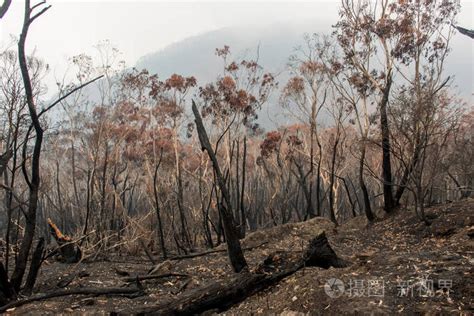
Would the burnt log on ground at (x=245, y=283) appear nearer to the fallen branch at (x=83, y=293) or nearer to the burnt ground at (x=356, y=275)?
the burnt ground at (x=356, y=275)

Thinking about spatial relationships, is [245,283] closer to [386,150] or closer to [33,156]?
[33,156]

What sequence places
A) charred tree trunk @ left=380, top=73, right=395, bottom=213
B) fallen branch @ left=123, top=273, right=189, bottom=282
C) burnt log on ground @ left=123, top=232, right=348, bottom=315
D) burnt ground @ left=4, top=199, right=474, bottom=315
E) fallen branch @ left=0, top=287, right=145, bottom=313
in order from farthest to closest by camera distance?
charred tree trunk @ left=380, top=73, right=395, bottom=213 → fallen branch @ left=123, top=273, right=189, bottom=282 → fallen branch @ left=0, top=287, right=145, bottom=313 → burnt log on ground @ left=123, top=232, right=348, bottom=315 → burnt ground @ left=4, top=199, right=474, bottom=315

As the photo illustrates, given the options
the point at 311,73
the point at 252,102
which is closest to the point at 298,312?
the point at 252,102

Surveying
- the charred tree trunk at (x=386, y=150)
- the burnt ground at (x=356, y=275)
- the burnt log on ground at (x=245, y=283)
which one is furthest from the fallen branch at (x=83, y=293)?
the charred tree trunk at (x=386, y=150)

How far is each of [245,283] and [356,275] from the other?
133cm

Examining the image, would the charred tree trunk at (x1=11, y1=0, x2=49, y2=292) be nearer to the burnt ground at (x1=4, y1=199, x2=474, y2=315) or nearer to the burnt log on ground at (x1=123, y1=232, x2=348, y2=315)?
the burnt ground at (x1=4, y1=199, x2=474, y2=315)

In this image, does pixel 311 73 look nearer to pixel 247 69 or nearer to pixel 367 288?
pixel 247 69

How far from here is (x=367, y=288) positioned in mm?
3832

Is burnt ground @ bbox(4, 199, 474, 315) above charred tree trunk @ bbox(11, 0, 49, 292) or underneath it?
underneath

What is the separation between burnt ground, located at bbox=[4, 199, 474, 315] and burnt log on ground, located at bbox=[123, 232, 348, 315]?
0.12 metres

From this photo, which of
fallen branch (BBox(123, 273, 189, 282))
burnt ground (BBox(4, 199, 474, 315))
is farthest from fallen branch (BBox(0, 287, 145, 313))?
fallen branch (BBox(123, 273, 189, 282))

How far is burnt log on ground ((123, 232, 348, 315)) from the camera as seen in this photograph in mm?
4668

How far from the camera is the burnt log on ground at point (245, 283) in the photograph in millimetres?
4668

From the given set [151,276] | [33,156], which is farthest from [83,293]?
[33,156]
